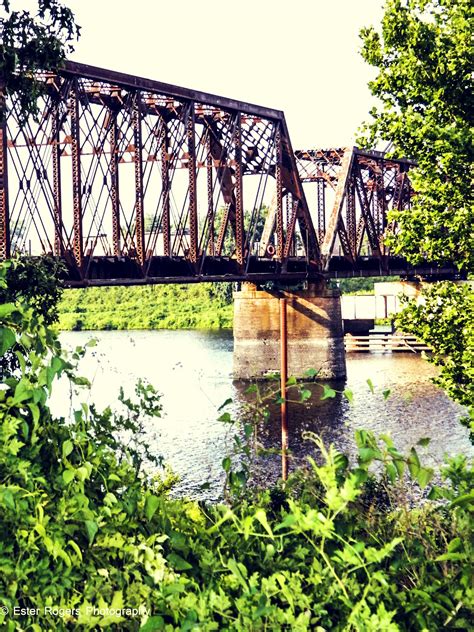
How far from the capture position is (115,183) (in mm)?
47406

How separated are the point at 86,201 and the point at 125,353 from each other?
3986 cm

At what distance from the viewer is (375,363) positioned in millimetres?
79750

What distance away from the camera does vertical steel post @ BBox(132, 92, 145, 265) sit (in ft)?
154

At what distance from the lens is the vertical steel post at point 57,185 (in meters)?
40.4

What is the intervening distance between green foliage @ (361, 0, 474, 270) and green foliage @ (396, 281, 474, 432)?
1.07 m

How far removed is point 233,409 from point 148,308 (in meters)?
82.1

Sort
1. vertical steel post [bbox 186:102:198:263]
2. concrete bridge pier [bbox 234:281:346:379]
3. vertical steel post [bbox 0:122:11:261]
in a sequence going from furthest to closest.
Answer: concrete bridge pier [bbox 234:281:346:379] < vertical steel post [bbox 186:102:198:263] < vertical steel post [bbox 0:122:11:261]

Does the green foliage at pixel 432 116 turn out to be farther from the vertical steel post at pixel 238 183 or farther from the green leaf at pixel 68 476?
the vertical steel post at pixel 238 183

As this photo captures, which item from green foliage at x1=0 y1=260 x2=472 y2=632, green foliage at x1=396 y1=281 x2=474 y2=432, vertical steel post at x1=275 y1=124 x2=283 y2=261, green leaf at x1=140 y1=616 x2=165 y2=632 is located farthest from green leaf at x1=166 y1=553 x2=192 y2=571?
vertical steel post at x1=275 y1=124 x2=283 y2=261

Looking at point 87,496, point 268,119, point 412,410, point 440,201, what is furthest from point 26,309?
point 268,119

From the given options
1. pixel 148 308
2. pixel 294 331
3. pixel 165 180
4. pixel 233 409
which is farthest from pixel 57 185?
pixel 148 308

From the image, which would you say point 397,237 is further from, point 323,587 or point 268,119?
point 268,119

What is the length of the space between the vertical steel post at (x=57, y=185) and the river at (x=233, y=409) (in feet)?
20.4

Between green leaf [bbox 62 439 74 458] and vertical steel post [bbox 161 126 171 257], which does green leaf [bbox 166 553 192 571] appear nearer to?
green leaf [bbox 62 439 74 458]
